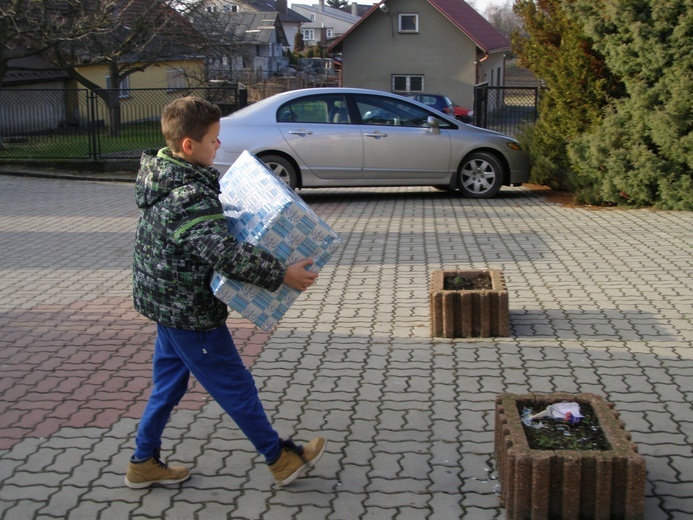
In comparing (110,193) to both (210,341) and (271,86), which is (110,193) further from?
(271,86)

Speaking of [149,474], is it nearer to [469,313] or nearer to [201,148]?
[201,148]

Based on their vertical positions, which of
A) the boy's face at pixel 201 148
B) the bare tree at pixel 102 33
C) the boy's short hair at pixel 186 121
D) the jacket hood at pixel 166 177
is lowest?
the jacket hood at pixel 166 177

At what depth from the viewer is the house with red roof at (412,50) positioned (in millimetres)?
48219

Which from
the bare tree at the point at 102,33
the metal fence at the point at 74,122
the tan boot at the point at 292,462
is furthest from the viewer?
the bare tree at the point at 102,33

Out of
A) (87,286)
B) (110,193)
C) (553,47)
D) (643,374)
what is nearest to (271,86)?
(110,193)

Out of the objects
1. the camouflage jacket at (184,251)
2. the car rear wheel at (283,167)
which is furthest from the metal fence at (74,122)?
the camouflage jacket at (184,251)

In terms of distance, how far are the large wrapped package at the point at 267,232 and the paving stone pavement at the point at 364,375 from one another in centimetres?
91

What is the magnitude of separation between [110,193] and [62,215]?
288 centimetres

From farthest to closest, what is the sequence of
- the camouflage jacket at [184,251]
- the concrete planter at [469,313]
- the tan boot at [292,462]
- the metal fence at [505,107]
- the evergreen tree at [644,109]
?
the metal fence at [505,107], the evergreen tree at [644,109], the concrete planter at [469,313], the tan boot at [292,462], the camouflage jacket at [184,251]

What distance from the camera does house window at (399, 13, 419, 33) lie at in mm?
48969

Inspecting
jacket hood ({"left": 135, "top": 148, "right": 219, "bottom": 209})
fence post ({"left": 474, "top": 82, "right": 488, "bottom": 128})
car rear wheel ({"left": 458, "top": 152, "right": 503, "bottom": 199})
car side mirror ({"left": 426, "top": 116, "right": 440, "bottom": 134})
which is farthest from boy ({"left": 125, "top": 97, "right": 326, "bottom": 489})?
fence post ({"left": 474, "top": 82, "right": 488, "bottom": 128})

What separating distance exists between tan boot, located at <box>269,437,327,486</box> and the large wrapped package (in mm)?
605

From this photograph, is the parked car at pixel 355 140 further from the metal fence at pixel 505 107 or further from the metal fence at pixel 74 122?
the metal fence at pixel 74 122

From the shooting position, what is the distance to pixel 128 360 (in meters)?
5.98
